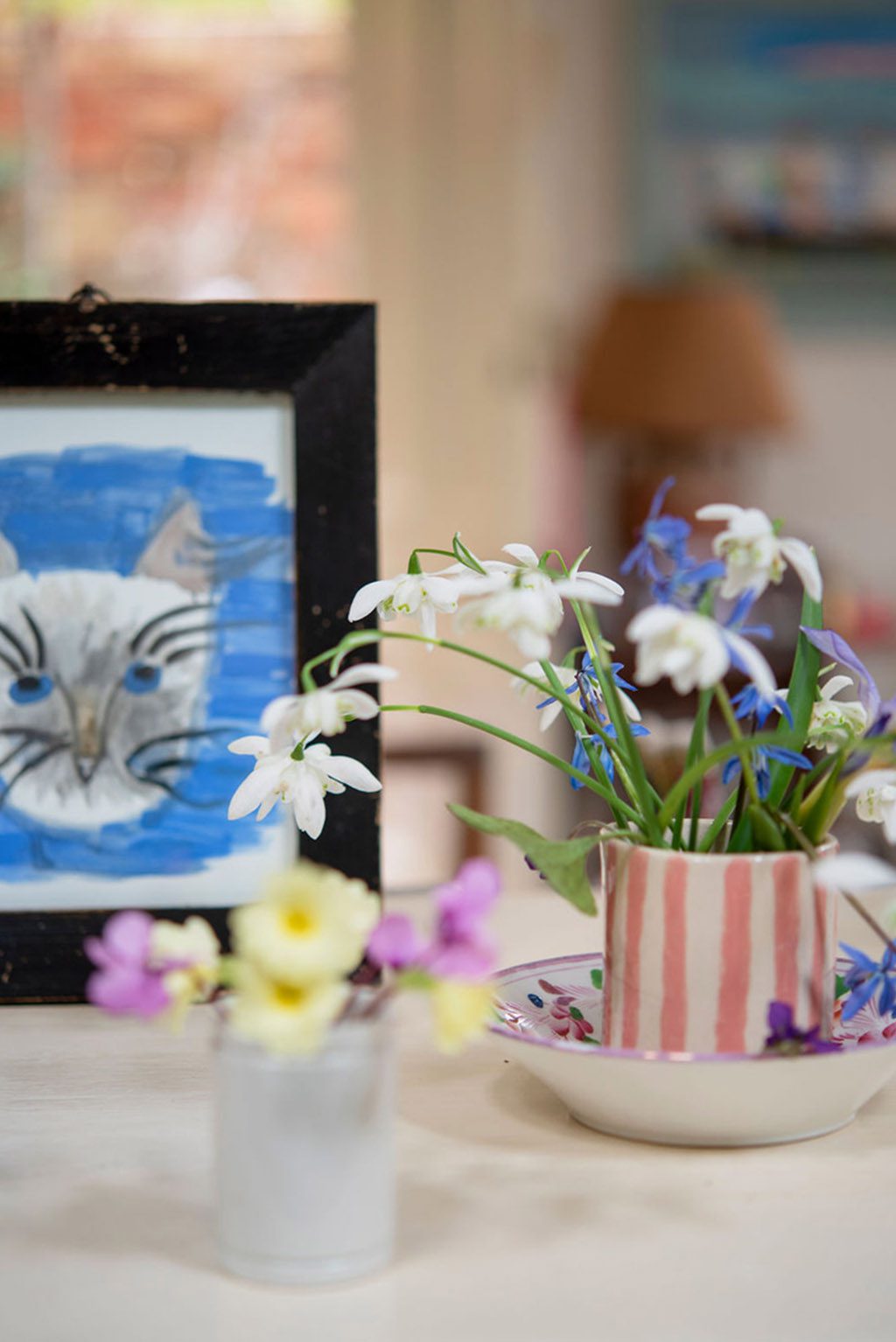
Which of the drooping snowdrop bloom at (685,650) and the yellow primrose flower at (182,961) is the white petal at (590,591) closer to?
the drooping snowdrop bloom at (685,650)

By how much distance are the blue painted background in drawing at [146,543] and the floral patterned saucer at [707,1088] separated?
29 centimetres

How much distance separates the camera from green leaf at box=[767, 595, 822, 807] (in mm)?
650

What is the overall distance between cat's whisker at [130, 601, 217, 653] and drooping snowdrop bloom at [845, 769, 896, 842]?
386 mm

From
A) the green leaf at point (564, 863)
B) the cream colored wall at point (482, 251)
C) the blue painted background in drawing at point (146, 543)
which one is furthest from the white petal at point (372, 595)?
the cream colored wall at point (482, 251)

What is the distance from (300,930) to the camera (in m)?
0.47

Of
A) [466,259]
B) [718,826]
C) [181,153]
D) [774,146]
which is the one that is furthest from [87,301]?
[774,146]

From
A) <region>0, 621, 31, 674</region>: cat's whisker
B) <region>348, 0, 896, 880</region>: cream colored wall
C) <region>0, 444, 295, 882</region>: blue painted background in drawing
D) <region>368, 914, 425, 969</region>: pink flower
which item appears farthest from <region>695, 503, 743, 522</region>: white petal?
<region>348, 0, 896, 880</region>: cream colored wall

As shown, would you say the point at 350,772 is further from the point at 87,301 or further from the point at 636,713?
the point at 87,301

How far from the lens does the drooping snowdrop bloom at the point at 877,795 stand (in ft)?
1.98

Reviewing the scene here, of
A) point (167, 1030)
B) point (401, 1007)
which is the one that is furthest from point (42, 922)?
point (401, 1007)

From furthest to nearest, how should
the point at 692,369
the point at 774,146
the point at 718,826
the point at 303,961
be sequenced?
the point at 774,146 < the point at 692,369 < the point at 718,826 < the point at 303,961

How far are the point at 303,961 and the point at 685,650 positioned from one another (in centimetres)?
17

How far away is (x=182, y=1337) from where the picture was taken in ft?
1.59

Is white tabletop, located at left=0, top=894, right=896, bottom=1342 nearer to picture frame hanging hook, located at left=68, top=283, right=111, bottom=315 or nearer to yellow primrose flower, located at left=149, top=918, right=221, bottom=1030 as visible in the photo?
yellow primrose flower, located at left=149, top=918, right=221, bottom=1030
